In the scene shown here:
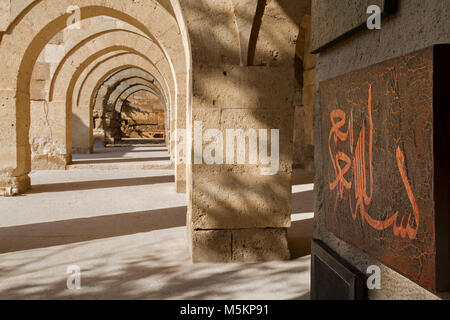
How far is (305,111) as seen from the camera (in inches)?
438

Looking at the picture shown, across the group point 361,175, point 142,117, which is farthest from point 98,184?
point 142,117

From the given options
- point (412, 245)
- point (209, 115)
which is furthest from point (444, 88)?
point (209, 115)

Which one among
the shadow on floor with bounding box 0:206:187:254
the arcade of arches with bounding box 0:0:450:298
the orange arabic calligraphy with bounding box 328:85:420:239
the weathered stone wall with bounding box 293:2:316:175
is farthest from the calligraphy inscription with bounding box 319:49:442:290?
the weathered stone wall with bounding box 293:2:316:175

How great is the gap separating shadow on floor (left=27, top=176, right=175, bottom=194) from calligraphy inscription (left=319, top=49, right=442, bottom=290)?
6.50 metres

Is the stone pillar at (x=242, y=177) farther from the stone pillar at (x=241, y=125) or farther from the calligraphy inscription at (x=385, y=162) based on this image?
the calligraphy inscription at (x=385, y=162)

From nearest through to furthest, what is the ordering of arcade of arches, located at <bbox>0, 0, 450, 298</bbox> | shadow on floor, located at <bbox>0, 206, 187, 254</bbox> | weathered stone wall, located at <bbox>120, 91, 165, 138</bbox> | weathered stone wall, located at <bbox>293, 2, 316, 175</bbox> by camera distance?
1. arcade of arches, located at <bbox>0, 0, 450, 298</bbox>
2. shadow on floor, located at <bbox>0, 206, 187, 254</bbox>
3. weathered stone wall, located at <bbox>293, 2, 316, 175</bbox>
4. weathered stone wall, located at <bbox>120, 91, 165, 138</bbox>

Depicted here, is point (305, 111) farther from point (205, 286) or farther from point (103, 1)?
point (205, 286)

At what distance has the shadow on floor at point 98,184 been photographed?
299 inches

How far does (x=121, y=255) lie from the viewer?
3.77m

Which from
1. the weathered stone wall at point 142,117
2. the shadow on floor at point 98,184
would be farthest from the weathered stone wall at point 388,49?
the weathered stone wall at point 142,117

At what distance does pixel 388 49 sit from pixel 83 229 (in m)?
3.99

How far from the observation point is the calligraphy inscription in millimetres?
1287

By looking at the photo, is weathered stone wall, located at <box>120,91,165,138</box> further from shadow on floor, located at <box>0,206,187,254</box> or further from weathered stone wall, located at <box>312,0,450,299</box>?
weathered stone wall, located at <box>312,0,450,299</box>

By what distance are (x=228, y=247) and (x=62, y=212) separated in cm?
294
